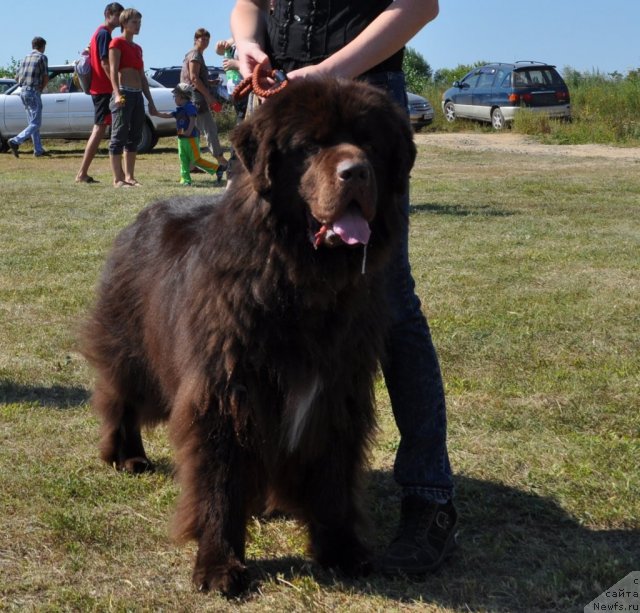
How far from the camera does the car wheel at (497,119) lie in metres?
25.5

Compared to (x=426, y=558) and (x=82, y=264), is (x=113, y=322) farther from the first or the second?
(x=82, y=264)

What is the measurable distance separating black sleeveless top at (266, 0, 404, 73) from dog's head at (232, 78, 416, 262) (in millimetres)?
382

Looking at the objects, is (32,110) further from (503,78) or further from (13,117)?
(503,78)

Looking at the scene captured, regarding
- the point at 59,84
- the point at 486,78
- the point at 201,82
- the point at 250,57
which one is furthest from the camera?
the point at 486,78

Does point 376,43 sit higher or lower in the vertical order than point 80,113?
lower

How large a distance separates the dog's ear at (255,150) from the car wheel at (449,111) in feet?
83.8

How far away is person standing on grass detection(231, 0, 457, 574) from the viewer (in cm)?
309

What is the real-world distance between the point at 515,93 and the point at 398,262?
22.9m

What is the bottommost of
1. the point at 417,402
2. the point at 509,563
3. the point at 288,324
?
the point at 509,563

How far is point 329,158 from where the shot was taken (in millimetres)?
2717

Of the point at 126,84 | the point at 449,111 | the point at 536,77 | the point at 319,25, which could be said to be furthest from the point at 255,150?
the point at 449,111

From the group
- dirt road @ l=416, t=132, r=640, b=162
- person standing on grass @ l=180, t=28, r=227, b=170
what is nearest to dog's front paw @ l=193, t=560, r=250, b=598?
person standing on grass @ l=180, t=28, r=227, b=170

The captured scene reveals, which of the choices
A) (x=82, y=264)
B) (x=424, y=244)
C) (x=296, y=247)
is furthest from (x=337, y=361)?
(x=424, y=244)

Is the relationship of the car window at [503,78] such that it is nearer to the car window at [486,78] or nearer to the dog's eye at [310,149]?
the car window at [486,78]
